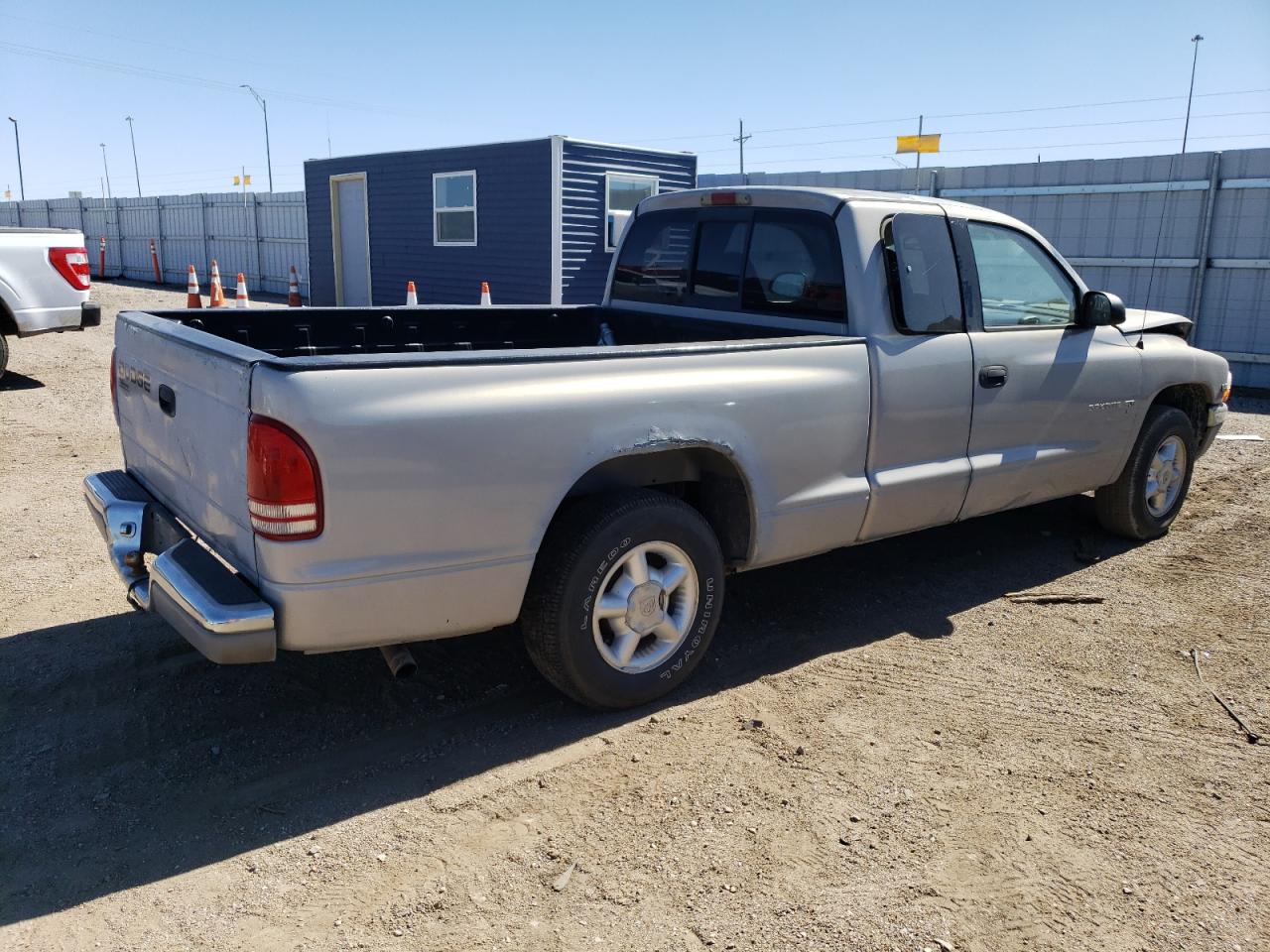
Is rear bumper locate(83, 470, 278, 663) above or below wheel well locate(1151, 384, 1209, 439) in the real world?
below

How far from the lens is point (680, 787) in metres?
3.37

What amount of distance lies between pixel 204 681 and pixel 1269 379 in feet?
42.8

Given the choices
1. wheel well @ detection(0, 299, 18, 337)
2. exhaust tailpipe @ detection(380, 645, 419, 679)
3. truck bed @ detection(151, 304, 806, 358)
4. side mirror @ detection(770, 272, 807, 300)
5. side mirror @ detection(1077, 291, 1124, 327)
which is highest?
side mirror @ detection(770, 272, 807, 300)

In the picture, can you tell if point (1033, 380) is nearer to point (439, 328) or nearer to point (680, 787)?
point (680, 787)

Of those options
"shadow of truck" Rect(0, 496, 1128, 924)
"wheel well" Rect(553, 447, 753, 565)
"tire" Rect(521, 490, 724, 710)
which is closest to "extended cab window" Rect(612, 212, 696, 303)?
"wheel well" Rect(553, 447, 753, 565)

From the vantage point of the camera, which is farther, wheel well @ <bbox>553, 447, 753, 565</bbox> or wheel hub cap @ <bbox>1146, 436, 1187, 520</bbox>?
wheel hub cap @ <bbox>1146, 436, 1187, 520</bbox>

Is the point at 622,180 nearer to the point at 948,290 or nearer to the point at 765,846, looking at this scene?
the point at 948,290

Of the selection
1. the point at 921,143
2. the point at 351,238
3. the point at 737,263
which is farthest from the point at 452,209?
the point at 737,263

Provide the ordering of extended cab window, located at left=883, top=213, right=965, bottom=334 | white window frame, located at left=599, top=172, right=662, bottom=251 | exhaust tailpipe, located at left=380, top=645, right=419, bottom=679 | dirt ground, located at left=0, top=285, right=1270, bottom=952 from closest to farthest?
dirt ground, located at left=0, top=285, right=1270, bottom=952 < exhaust tailpipe, located at left=380, top=645, right=419, bottom=679 < extended cab window, located at left=883, top=213, right=965, bottom=334 < white window frame, located at left=599, top=172, right=662, bottom=251

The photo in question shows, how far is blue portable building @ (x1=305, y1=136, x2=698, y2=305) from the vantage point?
631 inches

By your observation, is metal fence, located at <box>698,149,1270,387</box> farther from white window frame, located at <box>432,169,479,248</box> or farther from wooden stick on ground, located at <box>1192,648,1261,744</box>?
wooden stick on ground, located at <box>1192,648,1261,744</box>

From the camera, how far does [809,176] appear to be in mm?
16391

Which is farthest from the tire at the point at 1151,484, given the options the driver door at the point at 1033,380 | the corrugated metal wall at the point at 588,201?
the corrugated metal wall at the point at 588,201

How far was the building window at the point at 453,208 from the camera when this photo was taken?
56.7 feet
